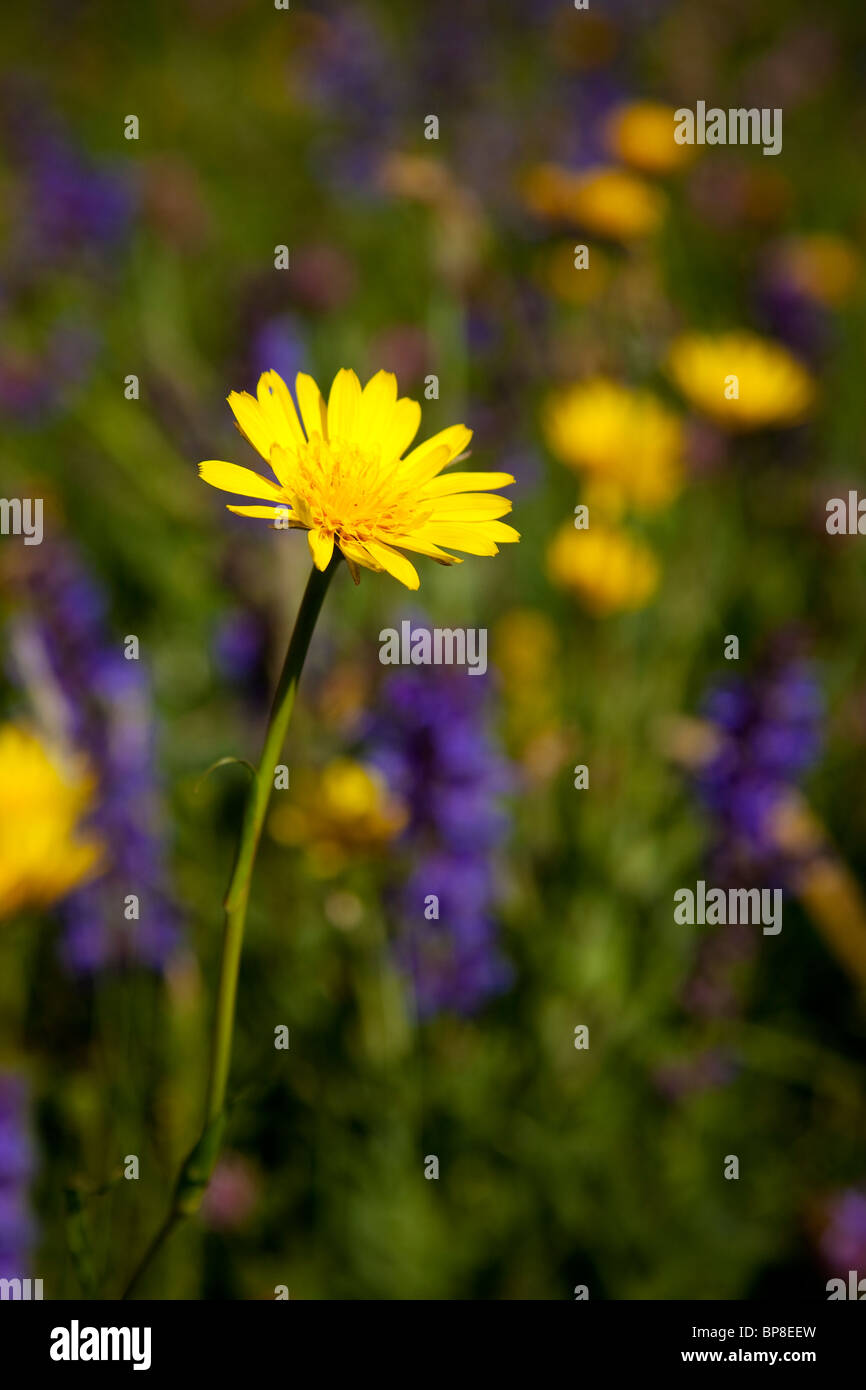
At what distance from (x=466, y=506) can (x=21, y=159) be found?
4792mm

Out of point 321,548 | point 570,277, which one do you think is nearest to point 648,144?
point 570,277

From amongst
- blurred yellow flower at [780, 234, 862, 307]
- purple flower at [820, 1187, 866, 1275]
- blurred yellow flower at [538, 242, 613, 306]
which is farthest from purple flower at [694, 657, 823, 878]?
blurred yellow flower at [780, 234, 862, 307]

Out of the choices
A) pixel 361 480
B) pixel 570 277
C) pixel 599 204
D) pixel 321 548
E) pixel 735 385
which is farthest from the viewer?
pixel 570 277

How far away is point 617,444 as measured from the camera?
2.39 meters

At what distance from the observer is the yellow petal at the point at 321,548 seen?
890 millimetres

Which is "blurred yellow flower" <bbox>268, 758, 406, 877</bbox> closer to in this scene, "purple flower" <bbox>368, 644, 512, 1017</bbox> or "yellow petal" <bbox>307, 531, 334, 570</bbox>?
"purple flower" <bbox>368, 644, 512, 1017</bbox>

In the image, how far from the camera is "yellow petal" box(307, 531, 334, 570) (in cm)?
89

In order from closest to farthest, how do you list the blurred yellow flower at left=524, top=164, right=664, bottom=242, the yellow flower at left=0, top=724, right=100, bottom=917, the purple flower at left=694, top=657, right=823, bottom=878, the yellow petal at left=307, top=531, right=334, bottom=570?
the yellow petal at left=307, top=531, right=334, bottom=570, the yellow flower at left=0, top=724, right=100, bottom=917, the purple flower at left=694, top=657, right=823, bottom=878, the blurred yellow flower at left=524, top=164, right=664, bottom=242

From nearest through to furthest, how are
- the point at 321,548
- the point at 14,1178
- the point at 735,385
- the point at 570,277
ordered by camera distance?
the point at 321,548 < the point at 14,1178 < the point at 735,385 < the point at 570,277

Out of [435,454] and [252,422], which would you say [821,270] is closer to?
[435,454]

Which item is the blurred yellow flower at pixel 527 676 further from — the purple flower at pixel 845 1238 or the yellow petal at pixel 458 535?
the yellow petal at pixel 458 535

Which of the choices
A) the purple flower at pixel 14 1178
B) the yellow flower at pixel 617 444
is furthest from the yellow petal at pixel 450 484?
the yellow flower at pixel 617 444

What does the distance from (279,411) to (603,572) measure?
132cm

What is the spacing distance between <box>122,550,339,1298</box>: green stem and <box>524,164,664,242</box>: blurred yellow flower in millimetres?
1556
